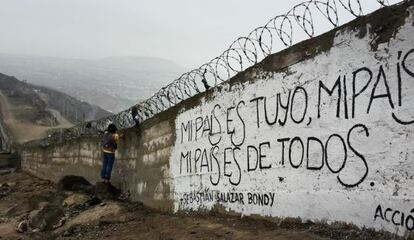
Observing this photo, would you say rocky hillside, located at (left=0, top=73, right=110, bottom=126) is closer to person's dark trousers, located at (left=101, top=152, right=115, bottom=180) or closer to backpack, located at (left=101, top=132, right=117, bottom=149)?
person's dark trousers, located at (left=101, top=152, right=115, bottom=180)

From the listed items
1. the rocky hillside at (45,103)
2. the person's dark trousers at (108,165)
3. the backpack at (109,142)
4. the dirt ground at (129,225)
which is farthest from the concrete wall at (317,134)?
the rocky hillside at (45,103)

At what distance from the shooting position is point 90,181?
51.2ft

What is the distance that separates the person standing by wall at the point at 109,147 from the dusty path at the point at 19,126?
101ft

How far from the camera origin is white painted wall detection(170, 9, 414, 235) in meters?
4.61

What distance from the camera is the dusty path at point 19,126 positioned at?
4344 cm

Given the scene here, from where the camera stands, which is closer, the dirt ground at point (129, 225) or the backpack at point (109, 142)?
the dirt ground at point (129, 225)

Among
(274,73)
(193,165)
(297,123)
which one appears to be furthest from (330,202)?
(193,165)

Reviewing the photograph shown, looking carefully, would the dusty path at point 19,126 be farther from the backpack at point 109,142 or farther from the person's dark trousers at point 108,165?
the backpack at point 109,142

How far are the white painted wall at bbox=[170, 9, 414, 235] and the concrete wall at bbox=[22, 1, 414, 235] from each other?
11 mm

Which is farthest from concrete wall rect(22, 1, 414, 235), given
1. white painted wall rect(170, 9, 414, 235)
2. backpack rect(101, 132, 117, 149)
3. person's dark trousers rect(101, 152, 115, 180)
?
person's dark trousers rect(101, 152, 115, 180)

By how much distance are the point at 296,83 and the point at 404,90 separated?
1.63 meters

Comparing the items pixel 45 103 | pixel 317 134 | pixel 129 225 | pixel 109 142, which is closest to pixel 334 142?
pixel 317 134

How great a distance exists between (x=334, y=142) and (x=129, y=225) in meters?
4.89

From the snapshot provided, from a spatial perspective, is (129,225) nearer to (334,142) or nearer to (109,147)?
(109,147)
